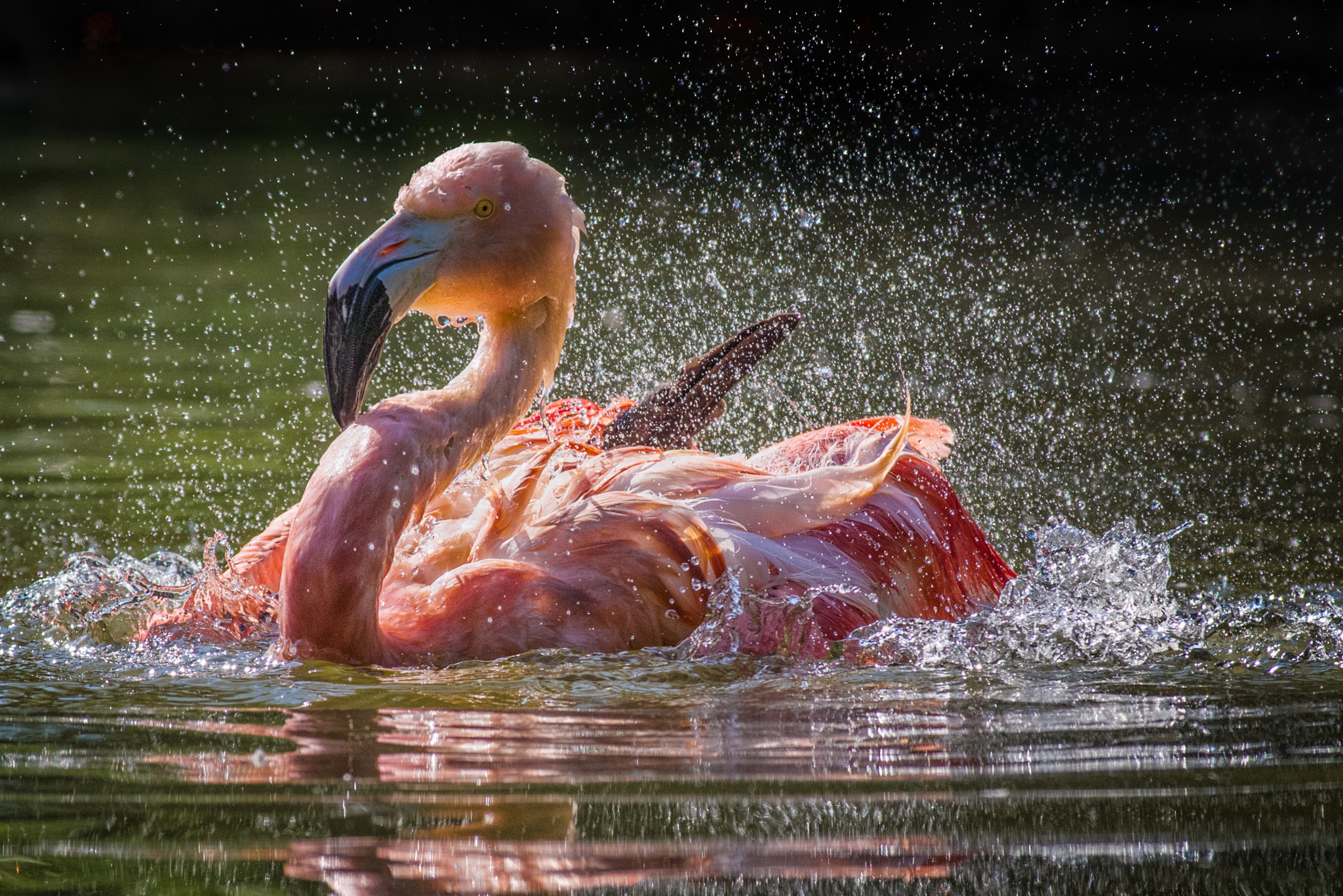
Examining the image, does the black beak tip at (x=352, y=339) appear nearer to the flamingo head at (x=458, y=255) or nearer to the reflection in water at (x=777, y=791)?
the flamingo head at (x=458, y=255)

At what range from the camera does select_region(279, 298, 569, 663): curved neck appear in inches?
142

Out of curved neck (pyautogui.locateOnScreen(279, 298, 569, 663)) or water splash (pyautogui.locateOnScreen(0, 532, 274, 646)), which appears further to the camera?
water splash (pyautogui.locateOnScreen(0, 532, 274, 646))

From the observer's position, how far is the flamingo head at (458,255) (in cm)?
371

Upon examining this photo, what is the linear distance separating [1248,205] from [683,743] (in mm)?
11613

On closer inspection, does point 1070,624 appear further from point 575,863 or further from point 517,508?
point 575,863

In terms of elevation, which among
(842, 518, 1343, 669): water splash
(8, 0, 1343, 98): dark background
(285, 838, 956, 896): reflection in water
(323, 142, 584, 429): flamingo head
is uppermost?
(8, 0, 1343, 98): dark background

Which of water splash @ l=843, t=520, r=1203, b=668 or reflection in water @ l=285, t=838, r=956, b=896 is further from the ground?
water splash @ l=843, t=520, r=1203, b=668

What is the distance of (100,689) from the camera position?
12.0ft

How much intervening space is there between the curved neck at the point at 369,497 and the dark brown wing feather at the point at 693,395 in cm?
118

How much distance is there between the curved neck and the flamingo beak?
0.40ft

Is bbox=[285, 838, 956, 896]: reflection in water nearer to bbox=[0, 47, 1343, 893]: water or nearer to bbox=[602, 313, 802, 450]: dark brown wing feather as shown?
bbox=[0, 47, 1343, 893]: water

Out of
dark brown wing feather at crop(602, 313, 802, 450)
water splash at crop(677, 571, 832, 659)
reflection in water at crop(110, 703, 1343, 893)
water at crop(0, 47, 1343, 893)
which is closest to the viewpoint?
reflection in water at crop(110, 703, 1343, 893)

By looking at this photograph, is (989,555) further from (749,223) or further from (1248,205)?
(1248,205)

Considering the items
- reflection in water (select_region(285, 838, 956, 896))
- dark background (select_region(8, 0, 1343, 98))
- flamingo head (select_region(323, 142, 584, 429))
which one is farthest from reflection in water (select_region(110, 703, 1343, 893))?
dark background (select_region(8, 0, 1343, 98))
